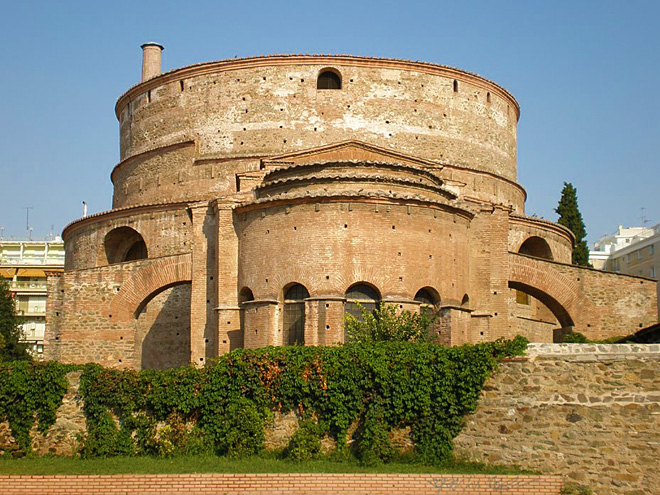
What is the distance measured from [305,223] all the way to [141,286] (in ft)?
22.3

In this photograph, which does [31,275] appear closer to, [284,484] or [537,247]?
[537,247]

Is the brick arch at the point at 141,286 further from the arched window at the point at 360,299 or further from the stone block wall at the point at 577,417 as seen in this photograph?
the stone block wall at the point at 577,417

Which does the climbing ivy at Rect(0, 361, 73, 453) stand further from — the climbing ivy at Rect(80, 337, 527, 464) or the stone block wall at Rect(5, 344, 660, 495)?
the stone block wall at Rect(5, 344, 660, 495)

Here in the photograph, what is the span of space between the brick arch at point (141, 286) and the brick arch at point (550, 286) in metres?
9.84

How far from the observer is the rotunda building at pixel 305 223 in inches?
883

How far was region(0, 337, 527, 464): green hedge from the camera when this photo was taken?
1595 centimetres

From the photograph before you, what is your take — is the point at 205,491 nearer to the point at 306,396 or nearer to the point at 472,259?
the point at 306,396

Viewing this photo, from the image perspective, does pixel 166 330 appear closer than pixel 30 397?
No

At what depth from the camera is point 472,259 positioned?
25094mm

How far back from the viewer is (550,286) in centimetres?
2744

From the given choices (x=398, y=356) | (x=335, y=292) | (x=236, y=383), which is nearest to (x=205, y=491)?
(x=236, y=383)

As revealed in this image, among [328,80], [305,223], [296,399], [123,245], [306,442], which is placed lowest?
[306,442]

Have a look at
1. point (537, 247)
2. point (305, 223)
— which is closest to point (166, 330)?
point (305, 223)

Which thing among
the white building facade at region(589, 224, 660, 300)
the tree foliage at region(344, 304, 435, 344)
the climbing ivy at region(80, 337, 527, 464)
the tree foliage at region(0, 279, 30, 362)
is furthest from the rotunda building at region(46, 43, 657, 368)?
the white building facade at region(589, 224, 660, 300)
